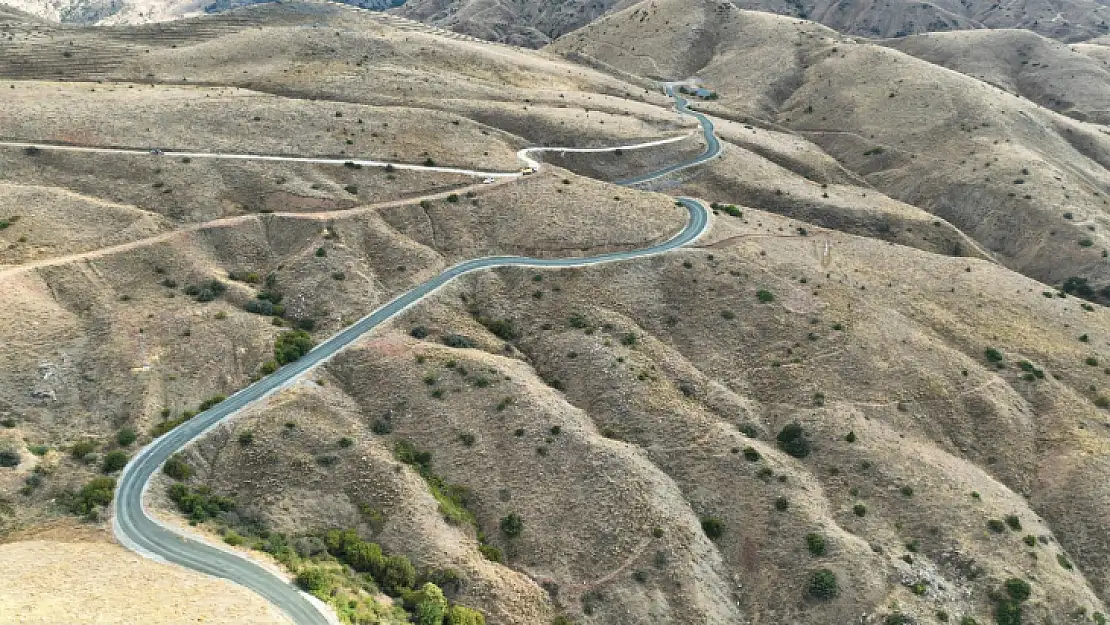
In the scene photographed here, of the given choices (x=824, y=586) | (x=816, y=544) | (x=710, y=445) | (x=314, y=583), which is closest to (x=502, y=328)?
(x=710, y=445)

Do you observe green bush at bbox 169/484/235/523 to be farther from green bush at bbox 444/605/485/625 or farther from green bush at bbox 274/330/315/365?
green bush at bbox 444/605/485/625

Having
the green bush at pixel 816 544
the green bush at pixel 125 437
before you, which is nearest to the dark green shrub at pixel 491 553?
the green bush at pixel 816 544

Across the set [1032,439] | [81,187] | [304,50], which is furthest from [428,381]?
[304,50]

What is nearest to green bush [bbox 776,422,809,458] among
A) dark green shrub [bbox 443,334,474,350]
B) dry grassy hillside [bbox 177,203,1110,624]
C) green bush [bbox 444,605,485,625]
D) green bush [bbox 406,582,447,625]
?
dry grassy hillside [bbox 177,203,1110,624]

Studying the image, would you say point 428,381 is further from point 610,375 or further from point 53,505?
point 53,505

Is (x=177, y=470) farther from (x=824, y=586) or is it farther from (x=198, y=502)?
(x=824, y=586)

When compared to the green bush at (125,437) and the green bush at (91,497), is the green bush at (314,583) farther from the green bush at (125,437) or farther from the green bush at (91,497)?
the green bush at (125,437)

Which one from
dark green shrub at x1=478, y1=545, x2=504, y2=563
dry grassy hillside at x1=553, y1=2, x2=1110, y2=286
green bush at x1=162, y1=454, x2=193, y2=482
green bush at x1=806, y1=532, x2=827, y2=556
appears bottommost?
dark green shrub at x1=478, y1=545, x2=504, y2=563
